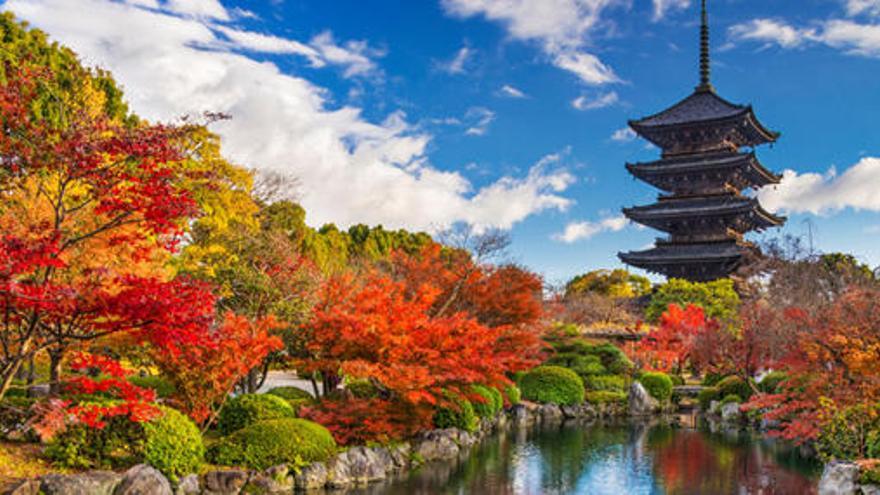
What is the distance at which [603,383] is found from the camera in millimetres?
26062

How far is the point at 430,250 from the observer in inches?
881

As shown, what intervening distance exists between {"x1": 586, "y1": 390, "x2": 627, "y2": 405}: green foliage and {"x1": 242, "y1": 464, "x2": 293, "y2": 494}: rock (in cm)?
1511

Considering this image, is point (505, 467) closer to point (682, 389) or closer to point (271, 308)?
point (271, 308)

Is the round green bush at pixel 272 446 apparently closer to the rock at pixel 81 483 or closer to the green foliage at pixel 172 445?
the green foliage at pixel 172 445

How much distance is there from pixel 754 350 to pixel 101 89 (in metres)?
19.8

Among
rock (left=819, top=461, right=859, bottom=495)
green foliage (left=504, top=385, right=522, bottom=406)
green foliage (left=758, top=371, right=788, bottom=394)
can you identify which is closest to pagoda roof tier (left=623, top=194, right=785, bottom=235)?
green foliage (left=758, top=371, right=788, bottom=394)

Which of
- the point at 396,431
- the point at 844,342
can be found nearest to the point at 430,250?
the point at 396,431

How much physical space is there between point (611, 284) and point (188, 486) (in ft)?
134

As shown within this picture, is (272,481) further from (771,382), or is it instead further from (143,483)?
(771,382)

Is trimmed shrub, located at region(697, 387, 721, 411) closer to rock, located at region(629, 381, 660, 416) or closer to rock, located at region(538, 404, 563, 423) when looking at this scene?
rock, located at region(629, 381, 660, 416)

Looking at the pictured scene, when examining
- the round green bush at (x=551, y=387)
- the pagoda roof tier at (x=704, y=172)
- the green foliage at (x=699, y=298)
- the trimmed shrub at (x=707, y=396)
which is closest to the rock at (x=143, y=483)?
the round green bush at (x=551, y=387)

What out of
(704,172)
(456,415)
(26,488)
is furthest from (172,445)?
(704,172)

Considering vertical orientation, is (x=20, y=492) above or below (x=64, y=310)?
below

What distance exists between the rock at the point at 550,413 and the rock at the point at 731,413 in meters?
4.80
